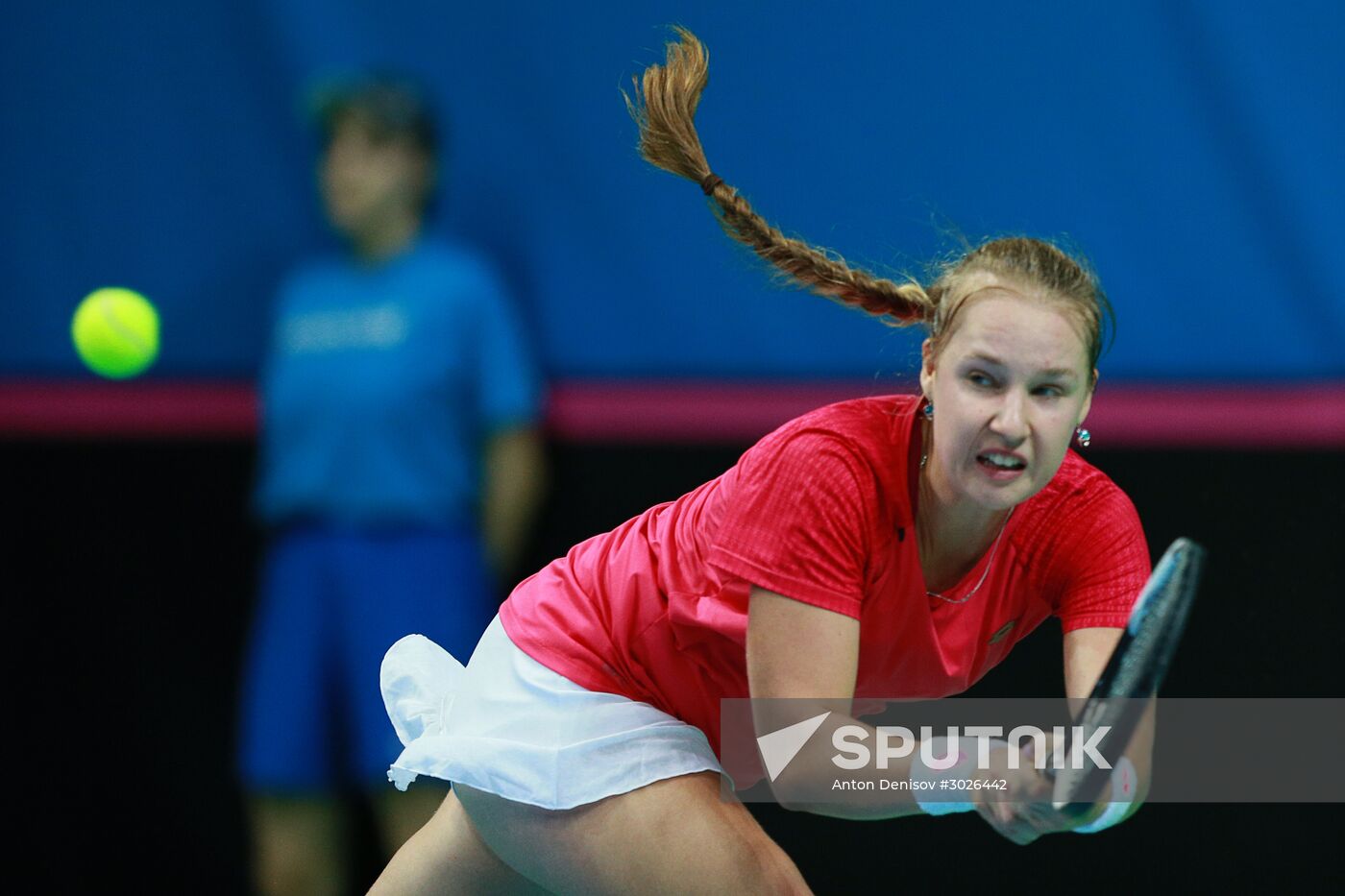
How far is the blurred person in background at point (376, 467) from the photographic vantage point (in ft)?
10.8

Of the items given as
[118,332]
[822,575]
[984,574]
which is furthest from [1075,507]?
[118,332]

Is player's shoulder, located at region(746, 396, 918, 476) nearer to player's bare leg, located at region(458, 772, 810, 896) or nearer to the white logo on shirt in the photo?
player's bare leg, located at region(458, 772, 810, 896)

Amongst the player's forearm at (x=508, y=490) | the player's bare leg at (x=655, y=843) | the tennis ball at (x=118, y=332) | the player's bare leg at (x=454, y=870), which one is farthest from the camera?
the tennis ball at (x=118, y=332)

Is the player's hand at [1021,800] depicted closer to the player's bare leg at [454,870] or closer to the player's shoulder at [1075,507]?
the player's shoulder at [1075,507]

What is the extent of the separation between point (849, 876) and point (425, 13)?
1.91 meters

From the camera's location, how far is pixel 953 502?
5.89 ft

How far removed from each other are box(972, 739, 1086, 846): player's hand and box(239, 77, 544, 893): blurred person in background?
176 centimetres

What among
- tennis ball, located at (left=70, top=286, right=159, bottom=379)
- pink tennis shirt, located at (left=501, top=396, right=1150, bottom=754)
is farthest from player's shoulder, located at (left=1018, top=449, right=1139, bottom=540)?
tennis ball, located at (left=70, top=286, right=159, bottom=379)

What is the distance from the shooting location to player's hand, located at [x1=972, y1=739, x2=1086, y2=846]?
5.29ft

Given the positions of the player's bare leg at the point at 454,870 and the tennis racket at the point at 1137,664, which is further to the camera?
the player's bare leg at the point at 454,870

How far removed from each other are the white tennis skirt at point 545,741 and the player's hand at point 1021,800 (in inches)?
14.7

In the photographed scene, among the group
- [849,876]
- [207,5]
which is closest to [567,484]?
[849,876]

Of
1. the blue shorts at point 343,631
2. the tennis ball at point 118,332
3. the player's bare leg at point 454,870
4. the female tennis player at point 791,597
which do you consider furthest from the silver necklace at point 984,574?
the tennis ball at point 118,332

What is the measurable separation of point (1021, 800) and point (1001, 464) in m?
0.33
